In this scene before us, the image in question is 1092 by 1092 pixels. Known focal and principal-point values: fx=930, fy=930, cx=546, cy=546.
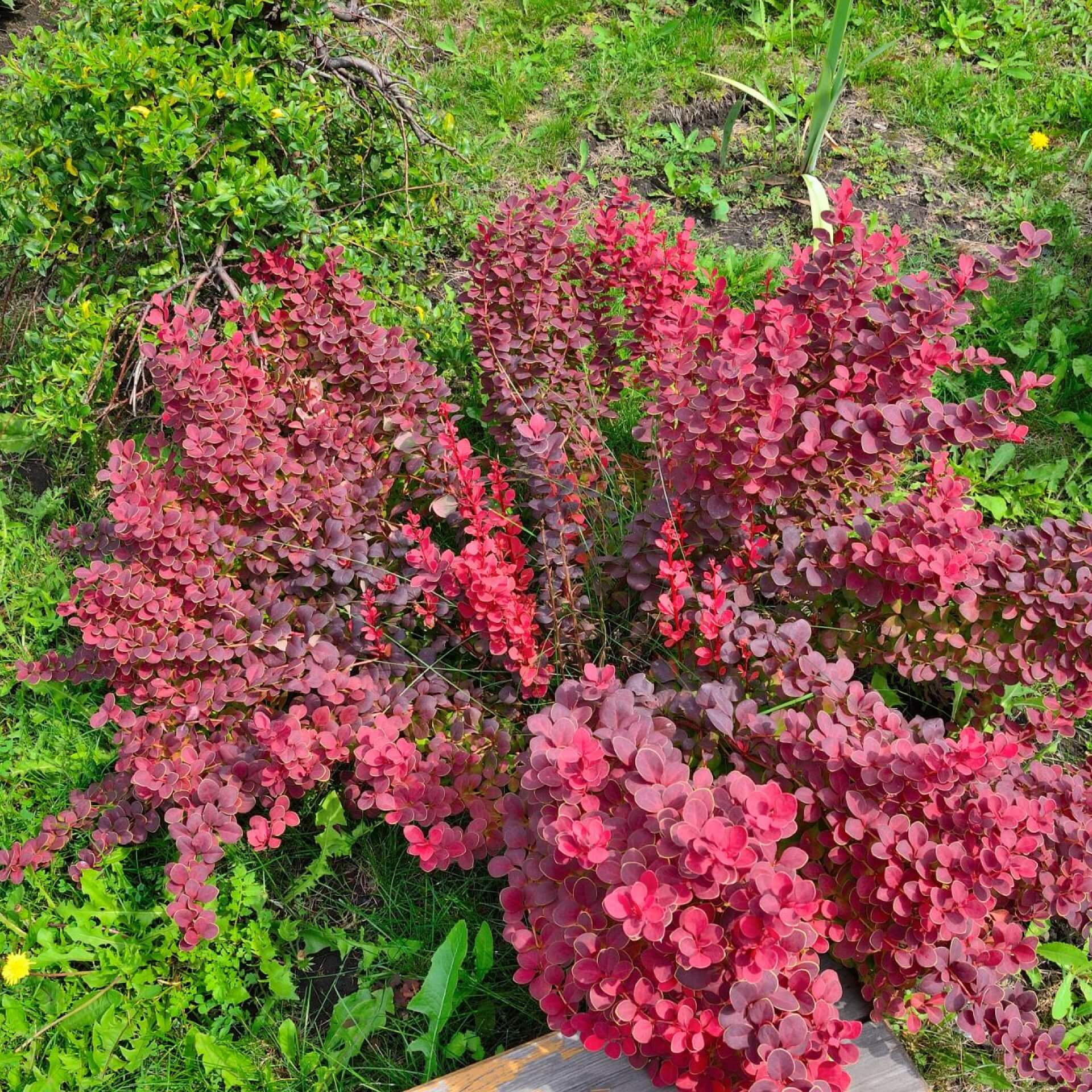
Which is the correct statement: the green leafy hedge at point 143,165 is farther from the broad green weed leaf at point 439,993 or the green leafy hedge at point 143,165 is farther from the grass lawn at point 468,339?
the broad green weed leaf at point 439,993

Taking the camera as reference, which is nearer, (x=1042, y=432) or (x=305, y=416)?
(x=305, y=416)

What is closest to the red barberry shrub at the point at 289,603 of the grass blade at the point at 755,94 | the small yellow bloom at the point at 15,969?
the small yellow bloom at the point at 15,969

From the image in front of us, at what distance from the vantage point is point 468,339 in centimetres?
307

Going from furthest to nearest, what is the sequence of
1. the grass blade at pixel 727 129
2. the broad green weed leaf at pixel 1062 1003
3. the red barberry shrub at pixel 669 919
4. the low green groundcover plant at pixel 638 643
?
the grass blade at pixel 727 129
the broad green weed leaf at pixel 1062 1003
the low green groundcover plant at pixel 638 643
the red barberry shrub at pixel 669 919

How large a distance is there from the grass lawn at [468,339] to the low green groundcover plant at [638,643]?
0.15 m

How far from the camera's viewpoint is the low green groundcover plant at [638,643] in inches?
58.5

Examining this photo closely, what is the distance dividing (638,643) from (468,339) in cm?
128

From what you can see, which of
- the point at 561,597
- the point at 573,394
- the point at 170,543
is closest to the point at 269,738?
the point at 170,543

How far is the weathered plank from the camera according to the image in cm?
173

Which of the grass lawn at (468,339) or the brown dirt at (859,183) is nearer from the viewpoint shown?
the grass lawn at (468,339)

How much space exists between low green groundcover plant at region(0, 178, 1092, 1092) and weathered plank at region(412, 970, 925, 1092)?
0.10m

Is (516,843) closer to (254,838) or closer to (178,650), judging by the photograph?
(254,838)

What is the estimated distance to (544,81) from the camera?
421 cm

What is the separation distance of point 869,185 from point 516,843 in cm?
318
